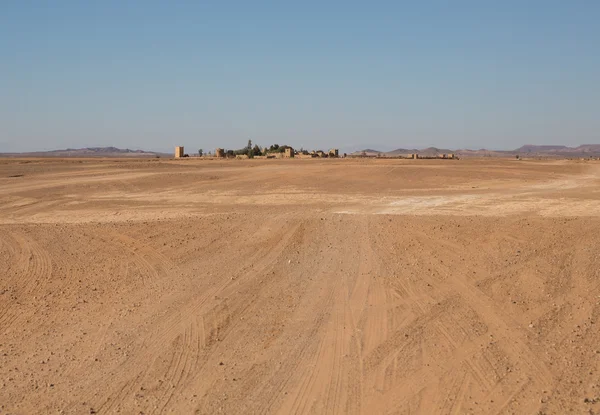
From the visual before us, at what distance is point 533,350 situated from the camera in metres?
7.15

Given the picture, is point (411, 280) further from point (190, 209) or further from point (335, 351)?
point (190, 209)

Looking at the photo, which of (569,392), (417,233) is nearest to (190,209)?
(417,233)

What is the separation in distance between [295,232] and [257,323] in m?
6.07

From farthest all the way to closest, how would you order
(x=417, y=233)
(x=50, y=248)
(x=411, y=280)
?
(x=417, y=233), (x=50, y=248), (x=411, y=280)

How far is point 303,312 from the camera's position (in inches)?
339

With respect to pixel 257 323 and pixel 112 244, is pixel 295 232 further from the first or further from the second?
pixel 257 323

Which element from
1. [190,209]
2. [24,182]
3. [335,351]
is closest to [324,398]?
[335,351]

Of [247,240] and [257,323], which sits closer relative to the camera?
[257,323]

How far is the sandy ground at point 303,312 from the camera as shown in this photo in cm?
616

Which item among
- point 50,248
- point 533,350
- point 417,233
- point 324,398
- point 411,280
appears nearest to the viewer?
point 324,398

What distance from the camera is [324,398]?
6027 mm

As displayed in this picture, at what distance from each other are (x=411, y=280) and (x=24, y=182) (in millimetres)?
27274

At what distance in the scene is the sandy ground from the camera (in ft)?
20.2

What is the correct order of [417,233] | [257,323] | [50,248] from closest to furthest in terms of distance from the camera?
1. [257,323]
2. [50,248]
3. [417,233]
